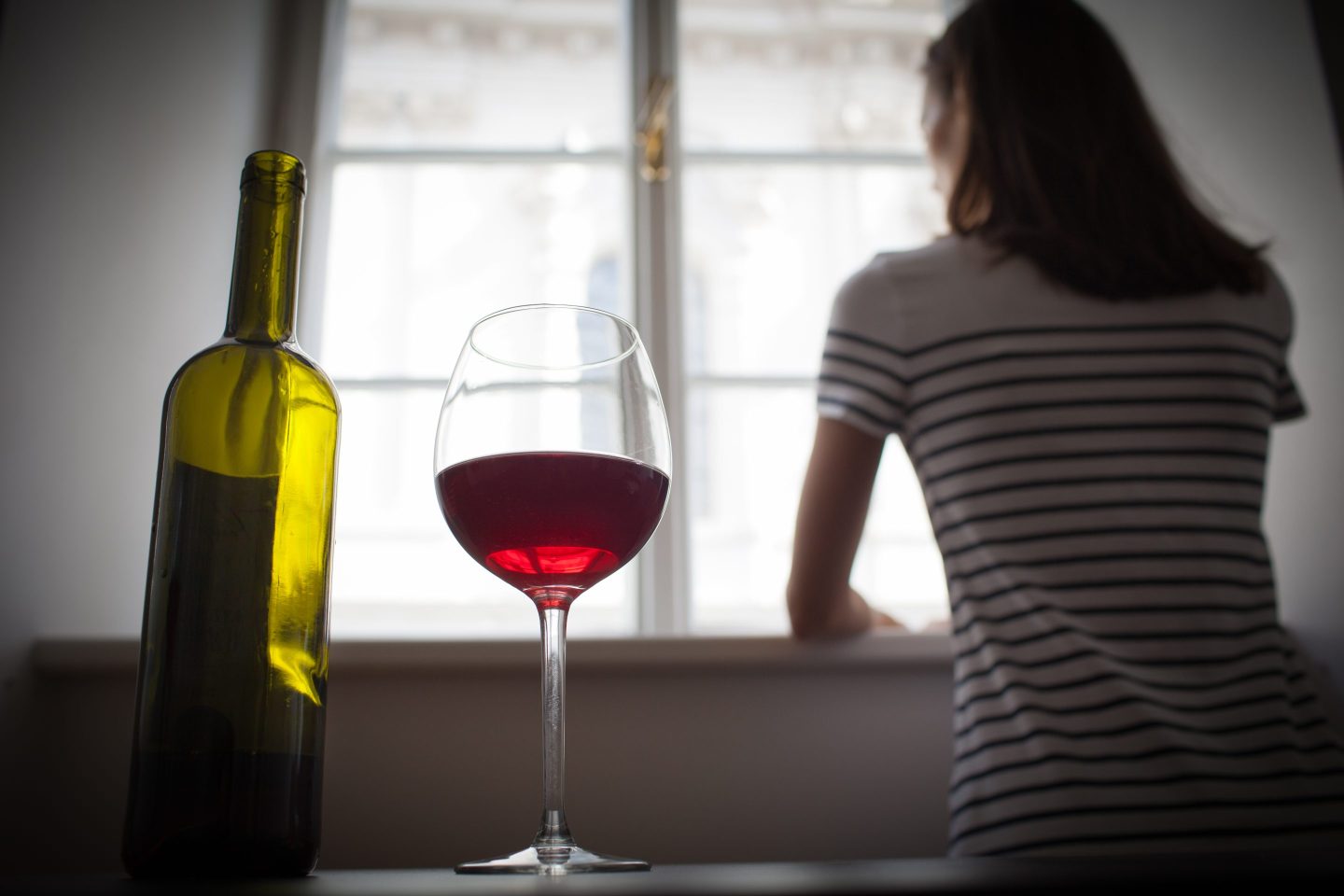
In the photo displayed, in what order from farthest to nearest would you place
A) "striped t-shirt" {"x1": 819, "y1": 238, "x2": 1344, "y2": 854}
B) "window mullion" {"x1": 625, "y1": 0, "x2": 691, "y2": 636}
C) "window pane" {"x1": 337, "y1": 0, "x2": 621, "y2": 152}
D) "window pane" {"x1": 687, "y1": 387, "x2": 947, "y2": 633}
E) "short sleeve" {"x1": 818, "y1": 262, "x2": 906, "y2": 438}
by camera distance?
"window pane" {"x1": 337, "y1": 0, "x2": 621, "y2": 152}
"window pane" {"x1": 687, "y1": 387, "x2": 947, "y2": 633}
"window mullion" {"x1": 625, "y1": 0, "x2": 691, "y2": 636}
"short sleeve" {"x1": 818, "y1": 262, "x2": 906, "y2": 438}
"striped t-shirt" {"x1": 819, "y1": 238, "x2": 1344, "y2": 854}

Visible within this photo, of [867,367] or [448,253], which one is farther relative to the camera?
[448,253]

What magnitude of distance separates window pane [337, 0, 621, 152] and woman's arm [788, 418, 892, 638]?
36.3 inches

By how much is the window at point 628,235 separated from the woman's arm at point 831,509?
46 cm

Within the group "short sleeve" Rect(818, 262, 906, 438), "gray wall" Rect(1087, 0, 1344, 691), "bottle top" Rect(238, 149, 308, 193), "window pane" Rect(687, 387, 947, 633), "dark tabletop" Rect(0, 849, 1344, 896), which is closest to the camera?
"dark tabletop" Rect(0, 849, 1344, 896)

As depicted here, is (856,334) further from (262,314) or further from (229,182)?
(229,182)

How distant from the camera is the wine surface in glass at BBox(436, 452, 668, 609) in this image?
539mm

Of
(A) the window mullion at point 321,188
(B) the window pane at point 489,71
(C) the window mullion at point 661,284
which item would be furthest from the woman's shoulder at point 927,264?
(A) the window mullion at point 321,188

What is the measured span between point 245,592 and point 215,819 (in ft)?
0.37

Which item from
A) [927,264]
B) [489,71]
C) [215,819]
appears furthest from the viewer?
[489,71]

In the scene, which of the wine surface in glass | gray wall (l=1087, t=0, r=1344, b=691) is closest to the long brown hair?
gray wall (l=1087, t=0, r=1344, b=691)

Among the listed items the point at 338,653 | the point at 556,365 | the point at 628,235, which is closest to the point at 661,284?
the point at 628,235

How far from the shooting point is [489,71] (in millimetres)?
1742

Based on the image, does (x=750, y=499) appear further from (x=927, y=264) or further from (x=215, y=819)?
(x=215, y=819)

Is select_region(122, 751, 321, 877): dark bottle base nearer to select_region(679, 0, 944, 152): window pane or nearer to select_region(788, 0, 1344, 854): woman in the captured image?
select_region(788, 0, 1344, 854): woman
